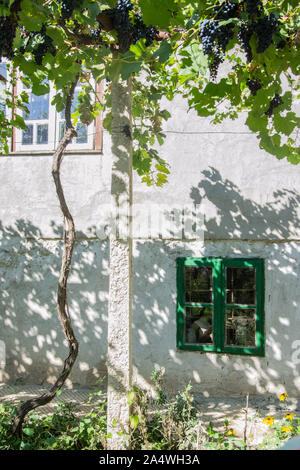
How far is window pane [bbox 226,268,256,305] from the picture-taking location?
6141mm

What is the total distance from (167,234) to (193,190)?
79 centimetres

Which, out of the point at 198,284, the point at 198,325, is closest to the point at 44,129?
the point at 198,284

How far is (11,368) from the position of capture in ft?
21.7

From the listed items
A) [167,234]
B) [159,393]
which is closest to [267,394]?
[159,393]

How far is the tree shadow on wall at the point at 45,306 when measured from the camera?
6.39 meters

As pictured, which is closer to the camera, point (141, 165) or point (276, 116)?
point (276, 116)

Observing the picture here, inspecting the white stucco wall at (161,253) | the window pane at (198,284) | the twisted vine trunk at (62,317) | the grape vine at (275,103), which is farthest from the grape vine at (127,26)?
the window pane at (198,284)

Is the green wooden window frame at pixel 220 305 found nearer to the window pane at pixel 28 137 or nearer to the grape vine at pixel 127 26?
the window pane at pixel 28 137

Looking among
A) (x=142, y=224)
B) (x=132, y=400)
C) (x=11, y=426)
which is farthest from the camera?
(x=142, y=224)

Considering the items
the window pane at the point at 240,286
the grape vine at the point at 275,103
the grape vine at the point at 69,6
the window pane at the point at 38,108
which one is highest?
the window pane at the point at 38,108

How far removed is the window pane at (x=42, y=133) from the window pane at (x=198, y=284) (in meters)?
3.24

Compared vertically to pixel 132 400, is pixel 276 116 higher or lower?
higher

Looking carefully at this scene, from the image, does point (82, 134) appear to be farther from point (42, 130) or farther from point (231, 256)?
point (231, 256)

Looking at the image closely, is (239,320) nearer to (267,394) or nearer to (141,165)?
A: (267,394)
